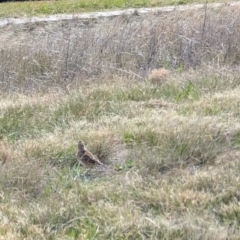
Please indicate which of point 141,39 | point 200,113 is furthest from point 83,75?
point 200,113

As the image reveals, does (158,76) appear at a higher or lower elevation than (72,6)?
higher

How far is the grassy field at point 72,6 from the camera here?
12.6 metres

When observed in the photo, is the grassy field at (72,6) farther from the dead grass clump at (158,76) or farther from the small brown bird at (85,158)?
the small brown bird at (85,158)

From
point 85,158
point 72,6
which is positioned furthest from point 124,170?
point 72,6

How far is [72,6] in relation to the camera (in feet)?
42.9

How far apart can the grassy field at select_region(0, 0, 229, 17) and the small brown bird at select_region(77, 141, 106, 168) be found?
8974 millimetres

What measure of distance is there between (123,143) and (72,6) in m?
9.41

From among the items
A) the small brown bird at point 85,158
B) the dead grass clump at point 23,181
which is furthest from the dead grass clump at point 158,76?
the dead grass clump at point 23,181

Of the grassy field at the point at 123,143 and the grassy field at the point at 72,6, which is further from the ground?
the grassy field at the point at 123,143

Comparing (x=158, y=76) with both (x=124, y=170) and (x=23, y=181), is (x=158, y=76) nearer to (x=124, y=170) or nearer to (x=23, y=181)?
(x=124, y=170)

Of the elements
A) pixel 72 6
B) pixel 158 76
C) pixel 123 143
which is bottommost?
pixel 72 6

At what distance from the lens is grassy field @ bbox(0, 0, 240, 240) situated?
3.02m

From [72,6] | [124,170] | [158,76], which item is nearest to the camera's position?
[124,170]

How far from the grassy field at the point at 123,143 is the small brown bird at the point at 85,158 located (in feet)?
0.21
